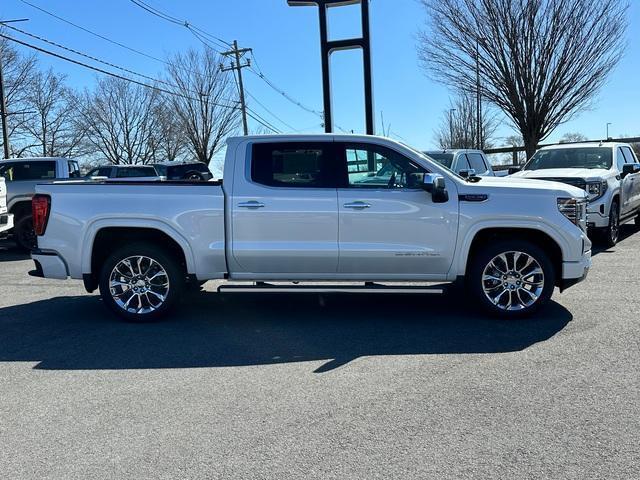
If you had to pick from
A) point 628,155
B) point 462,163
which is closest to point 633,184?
point 628,155

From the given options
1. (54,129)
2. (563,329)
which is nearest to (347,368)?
(563,329)

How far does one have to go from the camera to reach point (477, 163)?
49.1ft

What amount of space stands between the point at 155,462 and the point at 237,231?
10.0ft

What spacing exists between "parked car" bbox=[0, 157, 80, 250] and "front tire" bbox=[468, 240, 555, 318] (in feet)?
30.3

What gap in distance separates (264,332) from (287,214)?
120 centimetres

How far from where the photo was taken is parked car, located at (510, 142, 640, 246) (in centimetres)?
Result: 1030

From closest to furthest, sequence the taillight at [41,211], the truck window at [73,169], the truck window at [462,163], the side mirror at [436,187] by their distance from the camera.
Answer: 1. the side mirror at [436,187]
2. the taillight at [41,211]
3. the truck window at [73,169]
4. the truck window at [462,163]

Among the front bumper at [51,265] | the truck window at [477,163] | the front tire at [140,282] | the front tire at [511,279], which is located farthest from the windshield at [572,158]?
the front bumper at [51,265]

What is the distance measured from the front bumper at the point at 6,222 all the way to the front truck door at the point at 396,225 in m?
7.73

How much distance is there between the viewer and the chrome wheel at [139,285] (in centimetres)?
625

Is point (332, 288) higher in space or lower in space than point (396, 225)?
lower

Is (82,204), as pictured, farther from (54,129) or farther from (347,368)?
(54,129)

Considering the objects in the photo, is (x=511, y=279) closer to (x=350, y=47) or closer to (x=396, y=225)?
(x=396, y=225)

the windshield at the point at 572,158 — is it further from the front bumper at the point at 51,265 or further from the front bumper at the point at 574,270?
the front bumper at the point at 51,265
